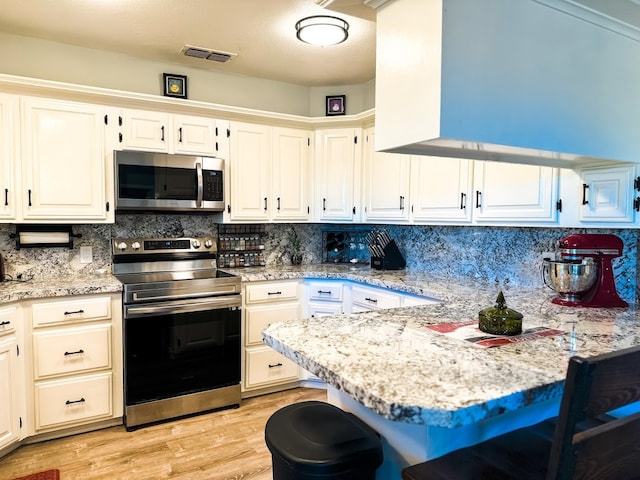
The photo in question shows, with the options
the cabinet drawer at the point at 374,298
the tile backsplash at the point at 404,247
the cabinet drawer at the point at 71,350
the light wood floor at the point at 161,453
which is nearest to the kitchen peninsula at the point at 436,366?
the tile backsplash at the point at 404,247

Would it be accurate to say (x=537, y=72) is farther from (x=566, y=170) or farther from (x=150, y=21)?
(x=150, y=21)

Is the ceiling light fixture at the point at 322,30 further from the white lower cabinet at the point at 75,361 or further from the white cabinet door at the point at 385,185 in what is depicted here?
the white lower cabinet at the point at 75,361

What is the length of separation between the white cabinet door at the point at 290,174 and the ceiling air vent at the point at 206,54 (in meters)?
0.64

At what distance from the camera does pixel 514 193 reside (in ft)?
7.83

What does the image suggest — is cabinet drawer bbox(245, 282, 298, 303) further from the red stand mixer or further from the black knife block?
the red stand mixer

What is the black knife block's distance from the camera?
344cm

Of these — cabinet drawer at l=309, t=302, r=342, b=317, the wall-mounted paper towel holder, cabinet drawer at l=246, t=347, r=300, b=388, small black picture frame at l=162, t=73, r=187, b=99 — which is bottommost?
cabinet drawer at l=246, t=347, r=300, b=388

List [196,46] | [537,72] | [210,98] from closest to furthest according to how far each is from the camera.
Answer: [537,72], [196,46], [210,98]

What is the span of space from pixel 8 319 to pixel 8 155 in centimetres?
98

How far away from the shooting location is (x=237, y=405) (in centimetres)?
309

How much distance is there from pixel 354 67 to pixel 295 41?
2.12 ft

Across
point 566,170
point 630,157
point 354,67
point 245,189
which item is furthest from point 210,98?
point 630,157

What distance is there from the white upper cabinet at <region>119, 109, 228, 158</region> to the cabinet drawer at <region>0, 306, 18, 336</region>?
1203 millimetres

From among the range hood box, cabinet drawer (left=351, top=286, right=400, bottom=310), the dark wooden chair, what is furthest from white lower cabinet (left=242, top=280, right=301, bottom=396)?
the dark wooden chair
